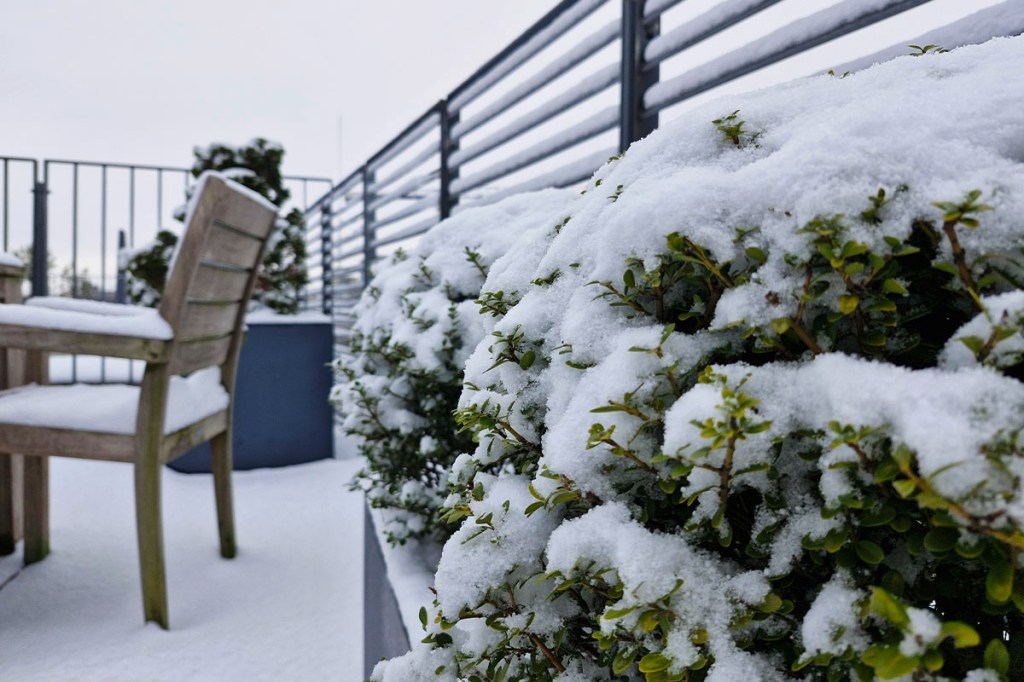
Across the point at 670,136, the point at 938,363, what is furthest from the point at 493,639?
the point at 670,136

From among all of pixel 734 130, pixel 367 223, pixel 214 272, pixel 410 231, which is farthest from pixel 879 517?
pixel 367 223

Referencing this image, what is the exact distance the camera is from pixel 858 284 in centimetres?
42

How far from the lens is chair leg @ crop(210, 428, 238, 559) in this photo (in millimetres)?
2361

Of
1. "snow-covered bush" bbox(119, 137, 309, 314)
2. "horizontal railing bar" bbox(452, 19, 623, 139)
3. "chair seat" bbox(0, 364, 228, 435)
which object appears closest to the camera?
"chair seat" bbox(0, 364, 228, 435)

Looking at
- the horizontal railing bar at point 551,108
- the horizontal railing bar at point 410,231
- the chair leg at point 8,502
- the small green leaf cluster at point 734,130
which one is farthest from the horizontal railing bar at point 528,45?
the chair leg at point 8,502

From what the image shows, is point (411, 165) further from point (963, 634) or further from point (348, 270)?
point (963, 634)

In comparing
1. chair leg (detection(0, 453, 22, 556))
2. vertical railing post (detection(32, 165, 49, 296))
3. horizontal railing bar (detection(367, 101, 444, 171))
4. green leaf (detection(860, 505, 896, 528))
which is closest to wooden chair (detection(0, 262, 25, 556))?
chair leg (detection(0, 453, 22, 556))

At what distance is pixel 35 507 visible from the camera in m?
2.15

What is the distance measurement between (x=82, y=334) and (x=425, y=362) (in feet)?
3.40

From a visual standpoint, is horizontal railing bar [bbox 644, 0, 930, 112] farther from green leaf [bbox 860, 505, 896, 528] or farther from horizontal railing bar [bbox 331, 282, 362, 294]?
horizontal railing bar [bbox 331, 282, 362, 294]

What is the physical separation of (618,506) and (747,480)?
11 centimetres

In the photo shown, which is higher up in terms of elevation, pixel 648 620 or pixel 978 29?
pixel 978 29

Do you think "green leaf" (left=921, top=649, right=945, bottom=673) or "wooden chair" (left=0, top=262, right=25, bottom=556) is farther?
"wooden chair" (left=0, top=262, right=25, bottom=556)

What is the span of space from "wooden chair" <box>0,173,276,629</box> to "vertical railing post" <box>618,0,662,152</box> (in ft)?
3.79
